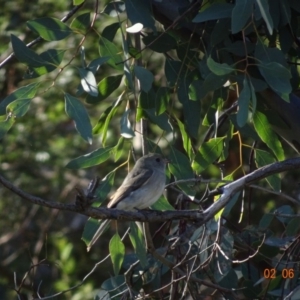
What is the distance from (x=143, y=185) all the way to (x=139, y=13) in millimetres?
1180

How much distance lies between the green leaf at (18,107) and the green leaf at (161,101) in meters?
0.65

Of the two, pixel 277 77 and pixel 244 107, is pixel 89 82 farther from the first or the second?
pixel 277 77

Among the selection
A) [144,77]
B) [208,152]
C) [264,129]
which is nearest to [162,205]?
[208,152]

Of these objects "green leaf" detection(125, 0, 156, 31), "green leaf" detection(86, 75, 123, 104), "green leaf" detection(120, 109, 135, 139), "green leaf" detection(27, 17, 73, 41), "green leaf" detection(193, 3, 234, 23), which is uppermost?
"green leaf" detection(27, 17, 73, 41)

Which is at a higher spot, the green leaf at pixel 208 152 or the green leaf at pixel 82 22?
the green leaf at pixel 82 22

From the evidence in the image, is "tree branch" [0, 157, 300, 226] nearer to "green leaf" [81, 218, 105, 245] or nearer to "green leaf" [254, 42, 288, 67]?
"green leaf" [254, 42, 288, 67]

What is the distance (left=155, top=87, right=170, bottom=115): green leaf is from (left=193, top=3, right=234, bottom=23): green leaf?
0.51 metres

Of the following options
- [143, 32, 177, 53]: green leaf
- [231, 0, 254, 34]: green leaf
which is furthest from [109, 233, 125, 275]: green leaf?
[231, 0, 254, 34]: green leaf

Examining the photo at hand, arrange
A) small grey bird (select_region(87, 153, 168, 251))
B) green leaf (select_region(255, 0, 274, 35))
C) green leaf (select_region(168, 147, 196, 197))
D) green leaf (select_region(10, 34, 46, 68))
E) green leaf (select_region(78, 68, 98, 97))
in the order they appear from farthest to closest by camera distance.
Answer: small grey bird (select_region(87, 153, 168, 251)) < green leaf (select_region(168, 147, 196, 197)) < green leaf (select_region(10, 34, 46, 68)) < green leaf (select_region(78, 68, 98, 97)) < green leaf (select_region(255, 0, 274, 35))

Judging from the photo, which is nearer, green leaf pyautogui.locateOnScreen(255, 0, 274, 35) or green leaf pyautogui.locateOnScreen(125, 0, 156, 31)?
green leaf pyautogui.locateOnScreen(255, 0, 274, 35)

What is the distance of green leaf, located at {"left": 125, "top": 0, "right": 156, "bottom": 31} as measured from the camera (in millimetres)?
3287

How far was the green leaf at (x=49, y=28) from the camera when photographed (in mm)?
3193

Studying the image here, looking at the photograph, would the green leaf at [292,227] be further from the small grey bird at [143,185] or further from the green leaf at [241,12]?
the green leaf at [241,12]

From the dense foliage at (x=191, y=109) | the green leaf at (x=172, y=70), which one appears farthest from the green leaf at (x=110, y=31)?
the green leaf at (x=172, y=70)
